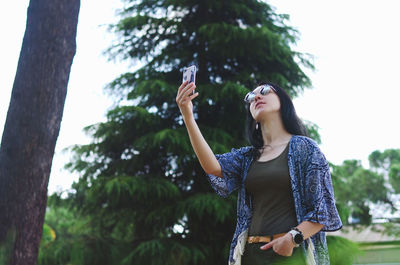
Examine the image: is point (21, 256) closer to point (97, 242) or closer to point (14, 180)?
point (14, 180)

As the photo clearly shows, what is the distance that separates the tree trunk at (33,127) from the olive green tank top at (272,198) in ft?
7.40

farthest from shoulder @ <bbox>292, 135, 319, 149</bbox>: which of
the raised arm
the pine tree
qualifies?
the pine tree

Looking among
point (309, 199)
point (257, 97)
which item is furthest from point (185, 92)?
point (309, 199)

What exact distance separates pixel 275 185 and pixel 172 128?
16.7ft

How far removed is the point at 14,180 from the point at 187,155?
311 cm

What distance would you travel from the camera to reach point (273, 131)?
2.04m

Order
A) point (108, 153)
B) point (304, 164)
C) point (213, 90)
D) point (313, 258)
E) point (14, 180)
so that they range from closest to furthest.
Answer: point (313, 258), point (304, 164), point (14, 180), point (213, 90), point (108, 153)

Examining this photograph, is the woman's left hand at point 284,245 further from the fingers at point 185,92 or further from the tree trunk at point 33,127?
the tree trunk at point 33,127

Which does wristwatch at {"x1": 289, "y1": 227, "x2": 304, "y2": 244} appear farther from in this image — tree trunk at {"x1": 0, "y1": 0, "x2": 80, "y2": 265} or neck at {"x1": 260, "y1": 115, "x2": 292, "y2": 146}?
tree trunk at {"x1": 0, "y1": 0, "x2": 80, "y2": 265}

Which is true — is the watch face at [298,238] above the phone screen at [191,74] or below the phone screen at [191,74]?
below

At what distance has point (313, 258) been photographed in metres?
1.63

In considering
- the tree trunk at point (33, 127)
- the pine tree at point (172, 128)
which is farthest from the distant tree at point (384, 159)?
the tree trunk at point (33, 127)

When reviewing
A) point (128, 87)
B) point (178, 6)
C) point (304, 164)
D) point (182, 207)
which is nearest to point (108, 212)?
point (182, 207)

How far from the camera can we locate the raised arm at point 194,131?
6.14 feet
